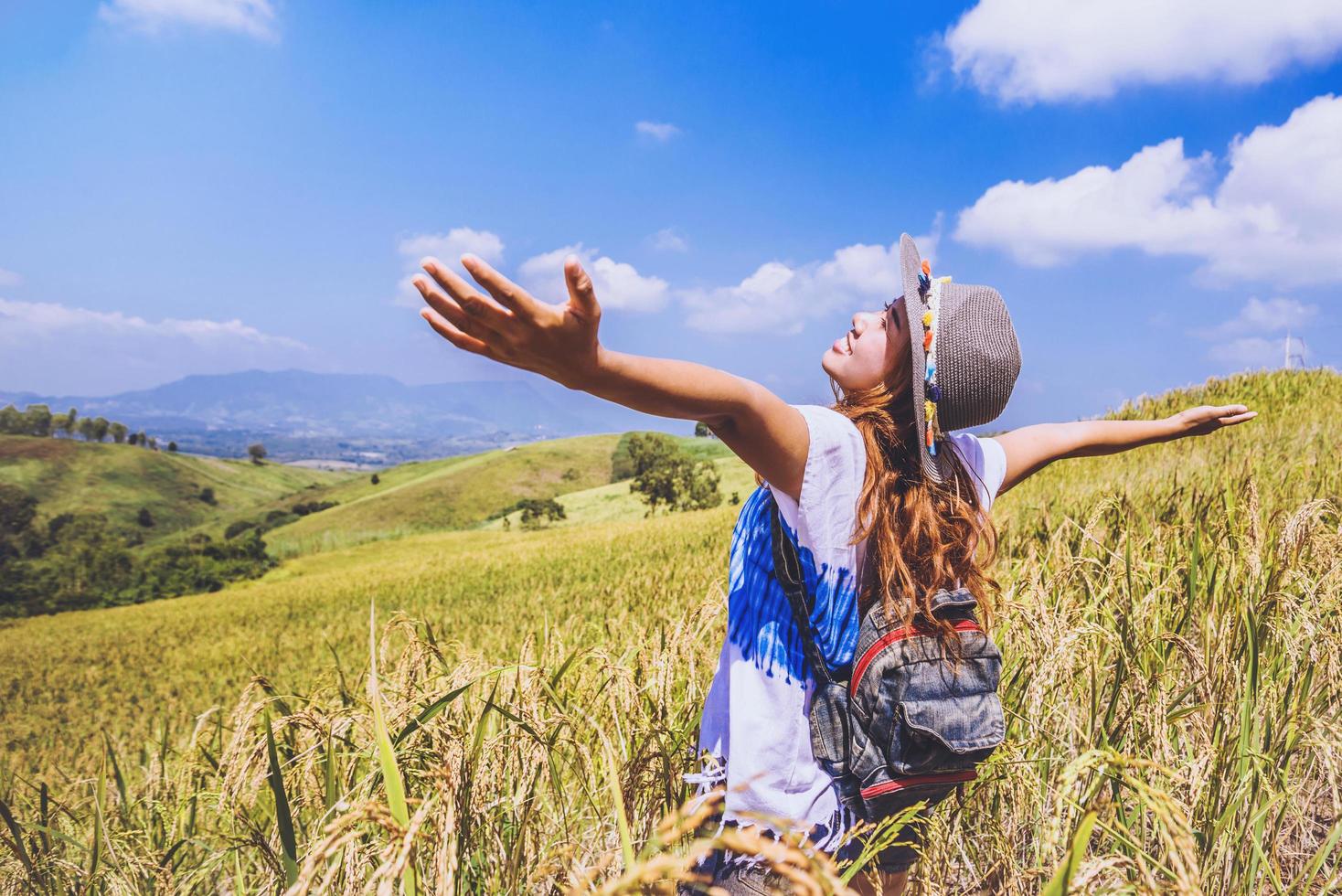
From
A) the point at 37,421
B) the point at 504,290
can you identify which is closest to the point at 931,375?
the point at 504,290

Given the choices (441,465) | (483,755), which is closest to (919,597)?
(483,755)

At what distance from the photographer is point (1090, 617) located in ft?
9.18

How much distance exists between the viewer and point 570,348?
1085 millimetres

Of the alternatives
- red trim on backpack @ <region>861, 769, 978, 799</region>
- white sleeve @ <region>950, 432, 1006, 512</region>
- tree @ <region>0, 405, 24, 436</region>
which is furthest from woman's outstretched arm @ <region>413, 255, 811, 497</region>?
tree @ <region>0, 405, 24, 436</region>

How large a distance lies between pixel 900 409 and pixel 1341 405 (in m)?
10.5

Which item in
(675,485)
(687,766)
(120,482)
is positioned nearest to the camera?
(687,766)

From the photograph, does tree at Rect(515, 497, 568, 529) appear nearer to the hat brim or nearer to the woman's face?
the woman's face

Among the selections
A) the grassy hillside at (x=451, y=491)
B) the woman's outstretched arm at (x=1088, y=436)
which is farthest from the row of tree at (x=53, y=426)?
the woman's outstretched arm at (x=1088, y=436)

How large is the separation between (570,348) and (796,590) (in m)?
0.86

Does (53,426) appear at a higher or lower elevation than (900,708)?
higher

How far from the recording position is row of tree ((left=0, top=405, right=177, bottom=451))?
14688 centimetres

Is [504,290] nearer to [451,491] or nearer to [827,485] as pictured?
[827,485]

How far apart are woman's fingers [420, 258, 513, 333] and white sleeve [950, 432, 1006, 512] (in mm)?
1475

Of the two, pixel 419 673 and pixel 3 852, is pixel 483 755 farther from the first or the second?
pixel 3 852
